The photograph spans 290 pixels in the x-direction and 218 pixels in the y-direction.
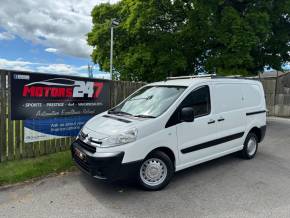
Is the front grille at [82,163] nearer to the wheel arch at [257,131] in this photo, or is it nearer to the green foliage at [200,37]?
the wheel arch at [257,131]

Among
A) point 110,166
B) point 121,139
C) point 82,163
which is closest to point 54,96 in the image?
point 82,163

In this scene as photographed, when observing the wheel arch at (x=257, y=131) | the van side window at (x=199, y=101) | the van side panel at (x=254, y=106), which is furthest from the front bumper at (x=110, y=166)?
the wheel arch at (x=257, y=131)

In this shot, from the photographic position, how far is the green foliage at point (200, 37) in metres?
12.1

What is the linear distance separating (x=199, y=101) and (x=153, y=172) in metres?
1.72

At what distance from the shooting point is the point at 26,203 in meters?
3.90

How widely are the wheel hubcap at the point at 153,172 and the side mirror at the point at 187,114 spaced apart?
2.86 ft

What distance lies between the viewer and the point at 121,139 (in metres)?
4.00

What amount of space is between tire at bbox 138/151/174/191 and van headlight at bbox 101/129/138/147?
0.46 metres

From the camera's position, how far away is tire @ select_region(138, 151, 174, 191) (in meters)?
4.24

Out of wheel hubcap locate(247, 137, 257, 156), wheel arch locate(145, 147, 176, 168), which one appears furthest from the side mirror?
wheel hubcap locate(247, 137, 257, 156)

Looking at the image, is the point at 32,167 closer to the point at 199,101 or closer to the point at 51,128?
the point at 51,128

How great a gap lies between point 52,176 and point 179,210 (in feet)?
8.90

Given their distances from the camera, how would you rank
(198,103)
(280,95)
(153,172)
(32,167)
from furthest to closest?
(280,95) → (32,167) → (198,103) → (153,172)

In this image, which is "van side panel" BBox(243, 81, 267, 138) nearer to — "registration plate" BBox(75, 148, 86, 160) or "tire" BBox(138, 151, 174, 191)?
"tire" BBox(138, 151, 174, 191)
